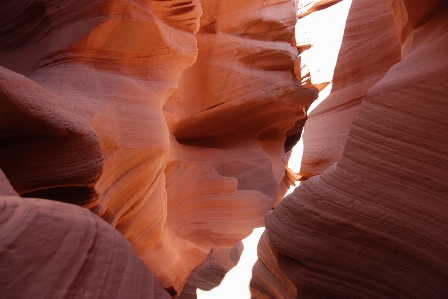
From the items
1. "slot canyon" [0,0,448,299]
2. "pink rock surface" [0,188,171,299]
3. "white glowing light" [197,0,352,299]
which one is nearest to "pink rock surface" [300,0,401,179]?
"slot canyon" [0,0,448,299]

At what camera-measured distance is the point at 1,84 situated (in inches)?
67.5

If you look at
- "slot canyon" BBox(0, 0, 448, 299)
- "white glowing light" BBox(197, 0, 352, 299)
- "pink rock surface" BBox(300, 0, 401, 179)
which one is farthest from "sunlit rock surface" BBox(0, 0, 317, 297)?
"pink rock surface" BBox(300, 0, 401, 179)

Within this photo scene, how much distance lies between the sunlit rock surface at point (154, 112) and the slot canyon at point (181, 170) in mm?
15

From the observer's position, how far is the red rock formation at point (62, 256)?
3.07 feet

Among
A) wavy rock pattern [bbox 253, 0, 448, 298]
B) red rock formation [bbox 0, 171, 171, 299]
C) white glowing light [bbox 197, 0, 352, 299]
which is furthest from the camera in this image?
white glowing light [bbox 197, 0, 352, 299]

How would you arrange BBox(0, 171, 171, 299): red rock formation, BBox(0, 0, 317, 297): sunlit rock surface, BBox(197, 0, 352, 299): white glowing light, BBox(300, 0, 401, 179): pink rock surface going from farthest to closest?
BBox(197, 0, 352, 299): white glowing light
BBox(300, 0, 401, 179): pink rock surface
BBox(0, 0, 317, 297): sunlit rock surface
BBox(0, 171, 171, 299): red rock formation

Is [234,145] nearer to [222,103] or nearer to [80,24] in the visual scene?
[222,103]

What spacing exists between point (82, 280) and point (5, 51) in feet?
9.91

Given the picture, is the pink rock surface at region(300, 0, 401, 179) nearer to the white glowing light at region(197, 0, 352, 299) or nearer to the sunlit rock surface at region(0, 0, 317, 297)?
the white glowing light at region(197, 0, 352, 299)

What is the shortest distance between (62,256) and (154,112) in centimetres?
211

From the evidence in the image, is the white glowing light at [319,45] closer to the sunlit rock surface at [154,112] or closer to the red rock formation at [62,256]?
the sunlit rock surface at [154,112]

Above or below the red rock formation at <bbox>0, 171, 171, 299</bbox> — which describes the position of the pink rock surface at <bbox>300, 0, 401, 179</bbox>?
below

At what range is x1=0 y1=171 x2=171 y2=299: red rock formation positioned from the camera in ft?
3.07

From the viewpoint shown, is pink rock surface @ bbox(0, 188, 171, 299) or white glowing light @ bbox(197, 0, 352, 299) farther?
white glowing light @ bbox(197, 0, 352, 299)
